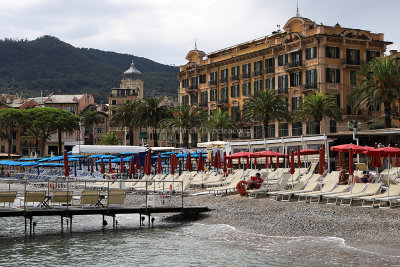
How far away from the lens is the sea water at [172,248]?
55.4ft

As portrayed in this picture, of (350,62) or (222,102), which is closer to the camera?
(350,62)

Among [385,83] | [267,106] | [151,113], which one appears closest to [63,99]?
[151,113]

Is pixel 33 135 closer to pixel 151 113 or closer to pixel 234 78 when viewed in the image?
pixel 151 113

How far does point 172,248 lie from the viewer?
64.0ft

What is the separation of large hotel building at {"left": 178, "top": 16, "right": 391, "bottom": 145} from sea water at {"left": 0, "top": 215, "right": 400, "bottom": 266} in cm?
3404

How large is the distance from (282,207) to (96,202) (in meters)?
7.75

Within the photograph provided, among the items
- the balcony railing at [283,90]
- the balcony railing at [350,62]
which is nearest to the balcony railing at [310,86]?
the balcony railing at [283,90]

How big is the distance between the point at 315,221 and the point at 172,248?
17.7ft

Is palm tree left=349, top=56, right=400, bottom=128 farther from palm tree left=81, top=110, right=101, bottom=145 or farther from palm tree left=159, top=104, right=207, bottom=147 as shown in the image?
palm tree left=81, top=110, right=101, bottom=145

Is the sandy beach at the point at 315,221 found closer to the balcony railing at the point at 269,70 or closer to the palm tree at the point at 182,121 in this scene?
the palm tree at the point at 182,121

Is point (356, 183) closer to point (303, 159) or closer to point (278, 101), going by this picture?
point (303, 159)

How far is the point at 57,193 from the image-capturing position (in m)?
23.1

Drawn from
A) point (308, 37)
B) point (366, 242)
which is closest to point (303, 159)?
point (308, 37)

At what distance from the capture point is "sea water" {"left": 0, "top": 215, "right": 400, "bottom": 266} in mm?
16891
